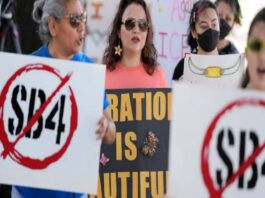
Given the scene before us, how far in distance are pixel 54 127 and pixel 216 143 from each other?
1.12 m

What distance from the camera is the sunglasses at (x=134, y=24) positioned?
19.4 feet

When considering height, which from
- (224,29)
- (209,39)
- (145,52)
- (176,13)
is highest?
(176,13)

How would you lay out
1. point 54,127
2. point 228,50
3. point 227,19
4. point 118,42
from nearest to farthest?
point 54,127 → point 118,42 → point 228,50 → point 227,19

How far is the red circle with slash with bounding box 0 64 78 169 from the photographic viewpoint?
4.79 metres

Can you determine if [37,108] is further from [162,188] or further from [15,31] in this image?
[15,31]

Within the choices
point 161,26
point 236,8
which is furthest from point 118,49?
point 161,26

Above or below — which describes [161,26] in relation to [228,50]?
above

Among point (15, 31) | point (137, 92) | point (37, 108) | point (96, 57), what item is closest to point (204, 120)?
point (37, 108)

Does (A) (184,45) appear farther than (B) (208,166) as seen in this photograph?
Yes

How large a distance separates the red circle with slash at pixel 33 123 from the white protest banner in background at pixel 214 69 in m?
1.45

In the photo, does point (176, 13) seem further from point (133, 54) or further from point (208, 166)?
point (208, 166)

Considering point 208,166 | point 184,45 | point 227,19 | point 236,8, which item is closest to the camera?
point 208,166

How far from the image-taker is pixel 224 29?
6883mm

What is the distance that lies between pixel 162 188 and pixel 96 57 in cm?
191
